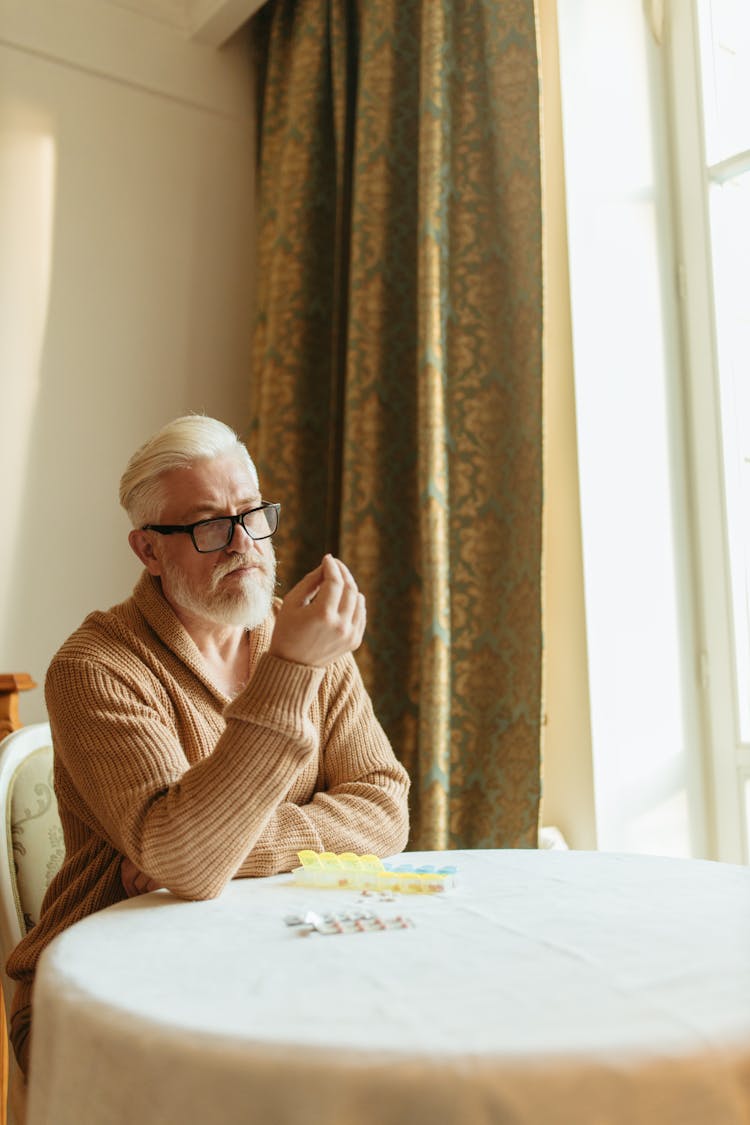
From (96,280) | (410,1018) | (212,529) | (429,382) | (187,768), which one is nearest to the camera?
(410,1018)

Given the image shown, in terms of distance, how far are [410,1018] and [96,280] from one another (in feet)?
8.97

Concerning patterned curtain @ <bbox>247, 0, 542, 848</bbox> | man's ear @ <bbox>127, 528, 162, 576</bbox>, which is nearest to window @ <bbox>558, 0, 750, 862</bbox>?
patterned curtain @ <bbox>247, 0, 542, 848</bbox>

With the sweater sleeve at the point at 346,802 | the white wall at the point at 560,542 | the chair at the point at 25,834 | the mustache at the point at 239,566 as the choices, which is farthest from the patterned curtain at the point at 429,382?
the chair at the point at 25,834

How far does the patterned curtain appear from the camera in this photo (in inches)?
95.2

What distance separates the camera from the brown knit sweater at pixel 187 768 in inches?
49.7

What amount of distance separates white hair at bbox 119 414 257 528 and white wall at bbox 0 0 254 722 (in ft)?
4.27

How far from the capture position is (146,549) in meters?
1.72

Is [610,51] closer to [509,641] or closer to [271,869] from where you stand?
[509,641]

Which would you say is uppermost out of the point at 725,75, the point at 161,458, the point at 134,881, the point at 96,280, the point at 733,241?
the point at 725,75

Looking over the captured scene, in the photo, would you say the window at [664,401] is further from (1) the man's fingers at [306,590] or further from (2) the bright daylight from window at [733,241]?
(1) the man's fingers at [306,590]

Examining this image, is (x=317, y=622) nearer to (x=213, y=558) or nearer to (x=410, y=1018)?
(x=213, y=558)

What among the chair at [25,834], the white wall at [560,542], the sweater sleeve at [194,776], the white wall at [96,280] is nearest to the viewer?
the sweater sleeve at [194,776]

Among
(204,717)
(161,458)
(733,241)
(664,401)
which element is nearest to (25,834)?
(204,717)

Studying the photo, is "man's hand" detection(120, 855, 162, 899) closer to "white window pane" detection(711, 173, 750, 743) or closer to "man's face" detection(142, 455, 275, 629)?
"man's face" detection(142, 455, 275, 629)
